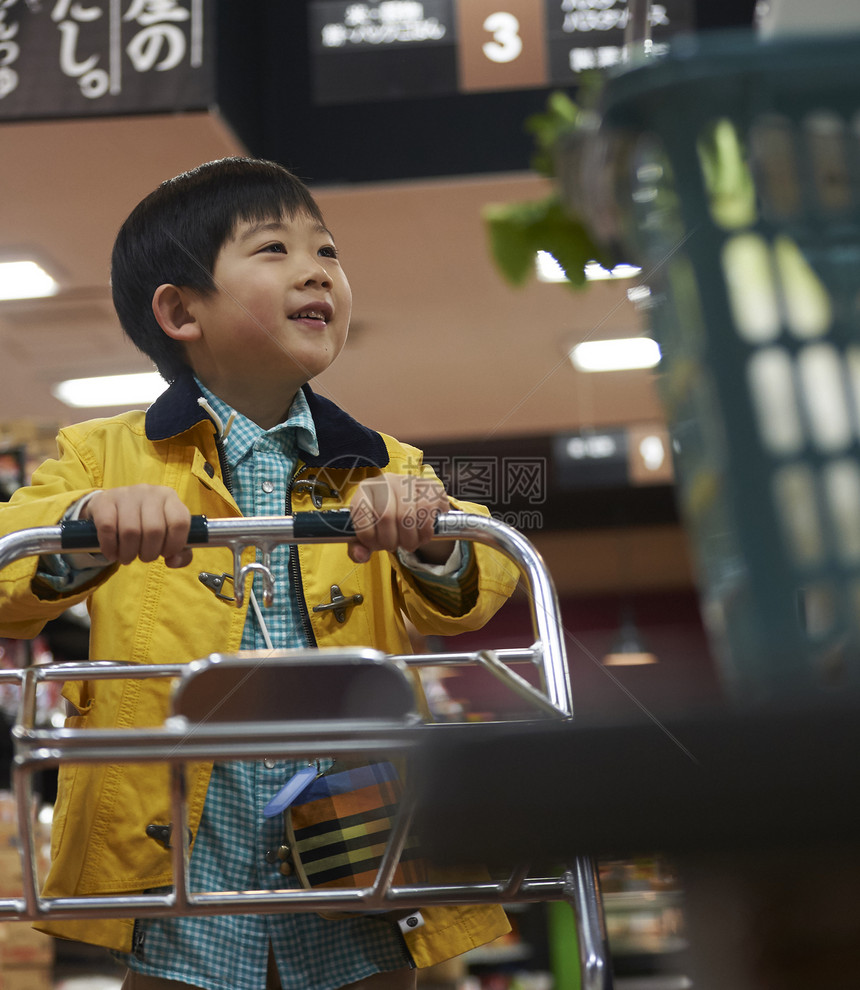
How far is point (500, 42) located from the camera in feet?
8.15

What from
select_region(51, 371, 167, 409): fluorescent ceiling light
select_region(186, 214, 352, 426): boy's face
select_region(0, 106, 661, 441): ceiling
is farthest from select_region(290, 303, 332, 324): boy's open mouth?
select_region(51, 371, 167, 409): fluorescent ceiling light

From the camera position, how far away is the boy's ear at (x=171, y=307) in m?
1.25

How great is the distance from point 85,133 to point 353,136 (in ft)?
2.14

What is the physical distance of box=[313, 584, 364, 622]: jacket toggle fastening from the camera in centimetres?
98

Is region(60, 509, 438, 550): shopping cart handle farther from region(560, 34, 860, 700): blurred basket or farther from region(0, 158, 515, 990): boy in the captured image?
region(560, 34, 860, 700): blurred basket

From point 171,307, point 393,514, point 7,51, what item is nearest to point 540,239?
point 393,514

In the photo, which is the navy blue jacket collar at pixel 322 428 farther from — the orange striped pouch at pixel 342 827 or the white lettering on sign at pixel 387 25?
the white lettering on sign at pixel 387 25

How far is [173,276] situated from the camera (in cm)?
127

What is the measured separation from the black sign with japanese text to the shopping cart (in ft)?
6.16

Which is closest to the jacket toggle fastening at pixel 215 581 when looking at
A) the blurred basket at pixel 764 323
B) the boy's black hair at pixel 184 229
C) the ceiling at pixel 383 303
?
the boy's black hair at pixel 184 229

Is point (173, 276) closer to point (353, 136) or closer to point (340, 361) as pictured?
point (353, 136)

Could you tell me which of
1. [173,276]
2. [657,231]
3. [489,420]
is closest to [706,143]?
[657,231]

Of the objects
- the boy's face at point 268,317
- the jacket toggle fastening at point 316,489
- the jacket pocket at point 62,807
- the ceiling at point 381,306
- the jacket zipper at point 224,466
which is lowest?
the jacket pocket at point 62,807

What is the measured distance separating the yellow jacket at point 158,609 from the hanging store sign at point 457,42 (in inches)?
60.7
